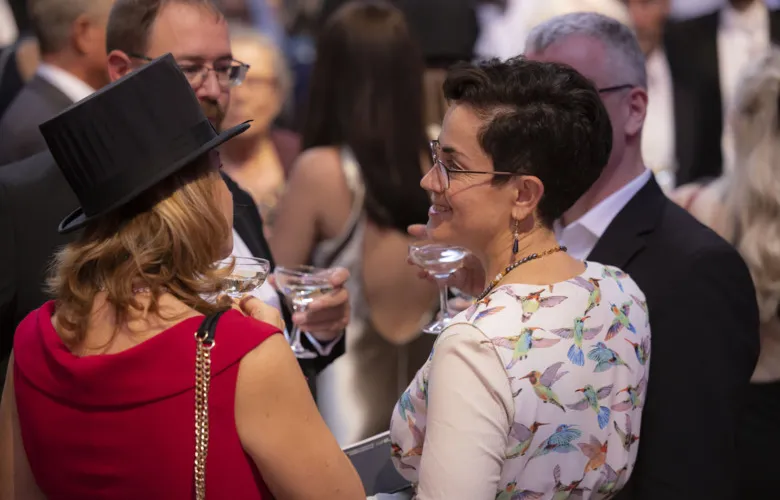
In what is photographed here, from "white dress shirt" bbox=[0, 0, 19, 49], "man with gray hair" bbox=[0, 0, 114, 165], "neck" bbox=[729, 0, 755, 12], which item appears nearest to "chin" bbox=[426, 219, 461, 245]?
"man with gray hair" bbox=[0, 0, 114, 165]

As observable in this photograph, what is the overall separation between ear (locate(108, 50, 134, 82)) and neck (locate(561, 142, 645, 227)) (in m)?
1.28

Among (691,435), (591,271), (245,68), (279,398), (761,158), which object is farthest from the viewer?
→ (761,158)

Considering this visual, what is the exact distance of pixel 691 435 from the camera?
7.18ft

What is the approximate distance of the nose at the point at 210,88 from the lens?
2.55m

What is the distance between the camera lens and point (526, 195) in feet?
6.28

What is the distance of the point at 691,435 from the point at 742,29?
403cm

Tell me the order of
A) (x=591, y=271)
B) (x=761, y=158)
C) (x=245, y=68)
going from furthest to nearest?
(x=761, y=158) → (x=245, y=68) → (x=591, y=271)

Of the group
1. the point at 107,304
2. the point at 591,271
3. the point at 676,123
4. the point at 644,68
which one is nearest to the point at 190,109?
the point at 107,304

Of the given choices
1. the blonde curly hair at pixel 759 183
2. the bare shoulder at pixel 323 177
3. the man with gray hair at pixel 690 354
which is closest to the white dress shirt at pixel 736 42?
the blonde curly hair at pixel 759 183

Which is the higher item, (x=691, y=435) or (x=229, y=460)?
(x=229, y=460)

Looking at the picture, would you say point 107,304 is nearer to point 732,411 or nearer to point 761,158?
point 732,411

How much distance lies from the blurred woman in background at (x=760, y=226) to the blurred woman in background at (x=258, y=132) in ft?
7.46

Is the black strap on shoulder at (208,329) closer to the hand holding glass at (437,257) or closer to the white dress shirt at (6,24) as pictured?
the hand holding glass at (437,257)

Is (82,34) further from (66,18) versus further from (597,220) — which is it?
(597,220)
